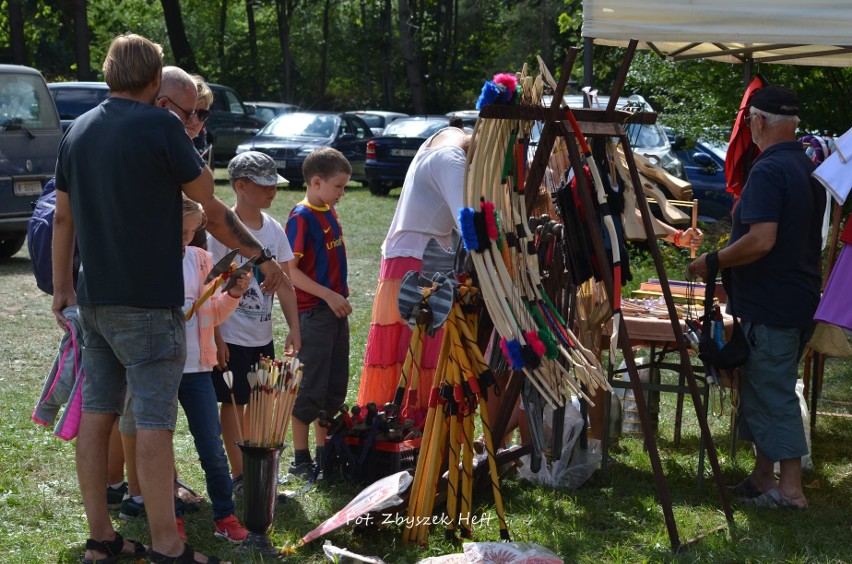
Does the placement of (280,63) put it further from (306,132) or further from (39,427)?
(39,427)

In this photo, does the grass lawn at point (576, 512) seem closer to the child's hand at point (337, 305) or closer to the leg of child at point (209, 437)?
the leg of child at point (209, 437)

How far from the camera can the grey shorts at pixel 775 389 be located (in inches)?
181

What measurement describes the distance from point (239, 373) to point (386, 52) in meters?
39.0

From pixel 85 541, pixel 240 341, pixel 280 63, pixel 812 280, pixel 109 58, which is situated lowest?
pixel 280 63

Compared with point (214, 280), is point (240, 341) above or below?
below

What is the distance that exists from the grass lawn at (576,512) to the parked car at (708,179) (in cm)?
688

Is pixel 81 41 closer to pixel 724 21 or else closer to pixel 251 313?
pixel 251 313

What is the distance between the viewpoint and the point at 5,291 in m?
9.49

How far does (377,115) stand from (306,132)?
6.35m

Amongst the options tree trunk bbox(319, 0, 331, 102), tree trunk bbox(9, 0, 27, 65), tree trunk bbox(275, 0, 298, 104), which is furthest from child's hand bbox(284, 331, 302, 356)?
tree trunk bbox(319, 0, 331, 102)

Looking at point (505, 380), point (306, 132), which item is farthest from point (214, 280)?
point (306, 132)

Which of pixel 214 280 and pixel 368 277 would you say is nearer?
pixel 214 280

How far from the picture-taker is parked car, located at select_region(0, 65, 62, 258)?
1040cm

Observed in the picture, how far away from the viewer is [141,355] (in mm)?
3443
